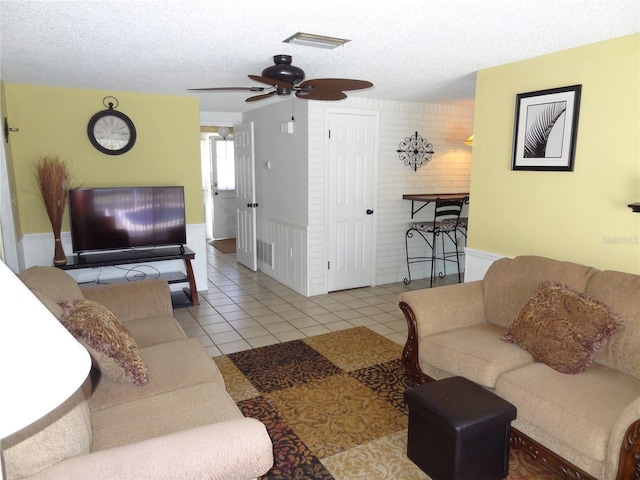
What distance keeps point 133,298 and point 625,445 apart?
2.81 metres

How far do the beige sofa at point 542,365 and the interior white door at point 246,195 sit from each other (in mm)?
3553

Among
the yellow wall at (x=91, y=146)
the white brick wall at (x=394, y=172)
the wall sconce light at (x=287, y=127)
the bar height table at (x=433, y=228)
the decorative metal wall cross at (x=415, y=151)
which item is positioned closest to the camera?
the yellow wall at (x=91, y=146)

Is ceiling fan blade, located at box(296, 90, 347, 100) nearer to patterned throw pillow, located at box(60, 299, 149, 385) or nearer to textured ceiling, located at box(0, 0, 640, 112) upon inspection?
textured ceiling, located at box(0, 0, 640, 112)

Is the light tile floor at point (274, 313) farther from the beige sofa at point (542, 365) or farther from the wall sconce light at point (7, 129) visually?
the wall sconce light at point (7, 129)

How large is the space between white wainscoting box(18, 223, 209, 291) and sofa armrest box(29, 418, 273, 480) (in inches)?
133

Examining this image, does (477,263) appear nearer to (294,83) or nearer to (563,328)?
(563,328)

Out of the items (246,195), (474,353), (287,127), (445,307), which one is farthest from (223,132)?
(474,353)

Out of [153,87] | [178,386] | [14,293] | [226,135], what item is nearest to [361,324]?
[178,386]

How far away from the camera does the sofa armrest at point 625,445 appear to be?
5.55ft

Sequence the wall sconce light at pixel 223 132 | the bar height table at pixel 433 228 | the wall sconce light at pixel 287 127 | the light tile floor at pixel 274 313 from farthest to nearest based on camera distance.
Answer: the wall sconce light at pixel 223 132, the bar height table at pixel 433 228, the wall sconce light at pixel 287 127, the light tile floor at pixel 274 313

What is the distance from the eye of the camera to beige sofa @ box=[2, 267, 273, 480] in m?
1.33

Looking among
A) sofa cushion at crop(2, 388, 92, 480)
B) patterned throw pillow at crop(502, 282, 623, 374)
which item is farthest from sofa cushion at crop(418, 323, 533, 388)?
sofa cushion at crop(2, 388, 92, 480)

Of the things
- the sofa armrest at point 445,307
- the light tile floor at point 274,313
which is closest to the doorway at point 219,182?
the light tile floor at point 274,313

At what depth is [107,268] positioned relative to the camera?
4.71 meters
